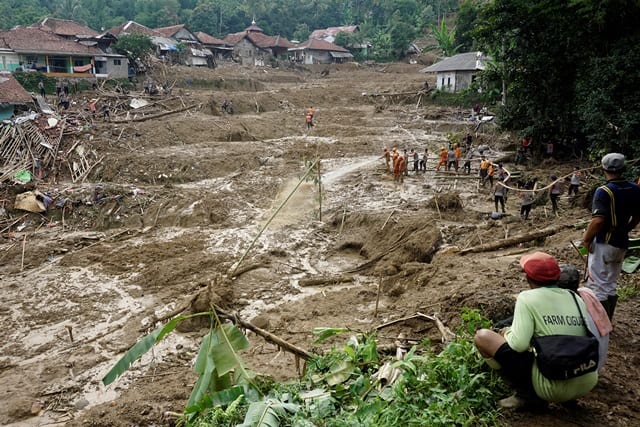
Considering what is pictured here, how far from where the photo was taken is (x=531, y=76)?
18781mm

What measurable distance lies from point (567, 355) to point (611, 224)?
195 centimetres

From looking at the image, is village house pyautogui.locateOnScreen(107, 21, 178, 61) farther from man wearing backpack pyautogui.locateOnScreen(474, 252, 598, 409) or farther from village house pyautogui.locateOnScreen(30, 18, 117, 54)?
man wearing backpack pyautogui.locateOnScreen(474, 252, 598, 409)

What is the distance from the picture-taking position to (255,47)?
55.0 metres

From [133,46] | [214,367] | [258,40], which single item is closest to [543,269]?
[214,367]

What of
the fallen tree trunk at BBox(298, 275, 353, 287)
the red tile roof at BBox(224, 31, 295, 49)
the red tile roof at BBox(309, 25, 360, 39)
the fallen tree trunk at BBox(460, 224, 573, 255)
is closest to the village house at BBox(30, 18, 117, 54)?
the red tile roof at BBox(224, 31, 295, 49)

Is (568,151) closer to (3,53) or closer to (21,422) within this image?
(21,422)

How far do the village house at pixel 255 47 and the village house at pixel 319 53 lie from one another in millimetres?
1508

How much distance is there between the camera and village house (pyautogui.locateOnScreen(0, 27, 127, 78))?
1272 inches

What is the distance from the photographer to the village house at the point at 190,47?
45062 millimetres

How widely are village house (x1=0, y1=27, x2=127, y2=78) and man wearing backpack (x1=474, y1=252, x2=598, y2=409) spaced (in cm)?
3681

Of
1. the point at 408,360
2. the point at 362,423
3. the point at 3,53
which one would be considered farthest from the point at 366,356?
the point at 3,53

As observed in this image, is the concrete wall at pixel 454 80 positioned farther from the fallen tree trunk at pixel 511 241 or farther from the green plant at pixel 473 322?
the green plant at pixel 473 322

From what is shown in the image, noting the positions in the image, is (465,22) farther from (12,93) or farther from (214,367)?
(214,367)

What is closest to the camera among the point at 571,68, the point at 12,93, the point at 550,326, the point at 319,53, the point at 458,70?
the point at 550,326
